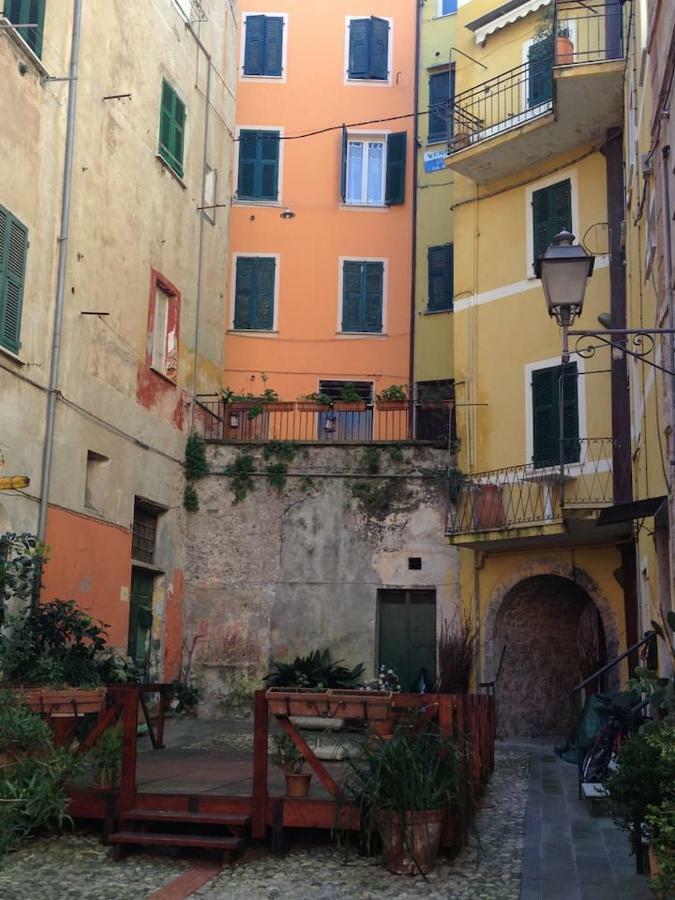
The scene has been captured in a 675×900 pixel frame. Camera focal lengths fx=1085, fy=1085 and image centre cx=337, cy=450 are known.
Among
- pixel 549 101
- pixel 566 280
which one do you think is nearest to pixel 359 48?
pixel 549 101

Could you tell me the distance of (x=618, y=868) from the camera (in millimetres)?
7141

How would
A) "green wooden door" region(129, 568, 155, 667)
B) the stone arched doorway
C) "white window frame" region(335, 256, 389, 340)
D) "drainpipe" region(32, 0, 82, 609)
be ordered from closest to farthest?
"drainpipe" region(32, 0, 82, 609)
"green wooden door" region(129, 568, 155, 667)
the stone arched doorway
"white window frame" region(335, 256, 389, 340)

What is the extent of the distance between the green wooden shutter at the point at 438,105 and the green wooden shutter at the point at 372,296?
8.96ft

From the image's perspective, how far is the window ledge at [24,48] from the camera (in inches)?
469

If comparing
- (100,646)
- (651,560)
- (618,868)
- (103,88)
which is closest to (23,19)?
(103,88)

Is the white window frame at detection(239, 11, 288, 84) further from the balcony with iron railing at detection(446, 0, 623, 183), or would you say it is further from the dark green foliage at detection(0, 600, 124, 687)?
the dark green foliage at detection(0, 600, 124, 687)

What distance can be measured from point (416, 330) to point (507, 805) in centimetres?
1151

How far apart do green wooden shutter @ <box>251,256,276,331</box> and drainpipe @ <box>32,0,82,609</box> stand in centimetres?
684

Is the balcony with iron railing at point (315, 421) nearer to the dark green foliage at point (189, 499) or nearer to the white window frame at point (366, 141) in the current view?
the dark green foliage at point (189, 499)

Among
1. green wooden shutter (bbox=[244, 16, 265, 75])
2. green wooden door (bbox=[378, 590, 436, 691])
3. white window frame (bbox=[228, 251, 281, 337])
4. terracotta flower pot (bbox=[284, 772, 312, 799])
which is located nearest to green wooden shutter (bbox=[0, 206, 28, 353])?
terracotta flower pot (bbox=[284, 772, 312, 799])

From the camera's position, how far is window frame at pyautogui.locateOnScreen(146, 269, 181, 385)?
15.9 m

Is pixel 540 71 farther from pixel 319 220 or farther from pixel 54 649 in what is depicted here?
pixel 54 649

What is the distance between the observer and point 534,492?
49.8 ft

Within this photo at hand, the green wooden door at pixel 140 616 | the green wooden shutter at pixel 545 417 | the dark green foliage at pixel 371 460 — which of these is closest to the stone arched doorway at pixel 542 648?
the green wooden shutter at pixel 545 417
